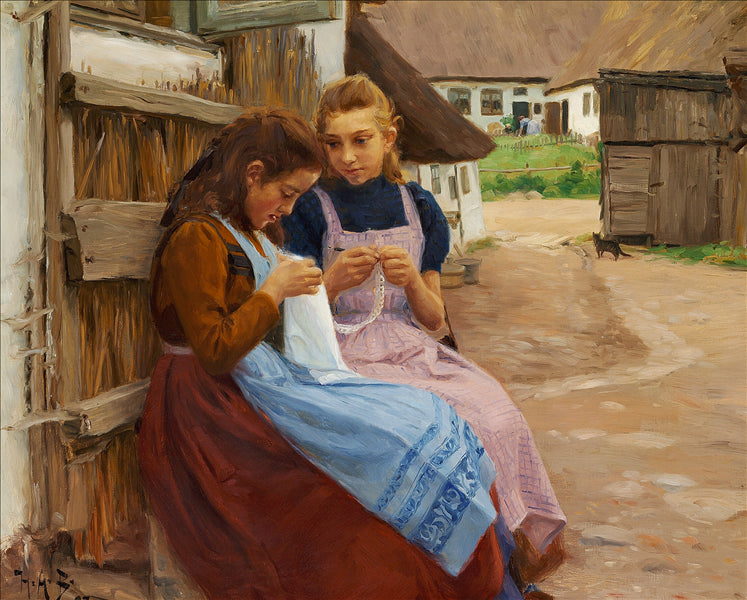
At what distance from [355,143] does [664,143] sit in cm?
1173

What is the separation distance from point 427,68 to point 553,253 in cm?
967

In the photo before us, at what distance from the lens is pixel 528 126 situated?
981 inches

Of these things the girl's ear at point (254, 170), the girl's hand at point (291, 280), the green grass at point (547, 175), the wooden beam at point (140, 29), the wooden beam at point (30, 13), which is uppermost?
the green grass at point (547, 175)

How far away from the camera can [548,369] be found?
21.7 ft

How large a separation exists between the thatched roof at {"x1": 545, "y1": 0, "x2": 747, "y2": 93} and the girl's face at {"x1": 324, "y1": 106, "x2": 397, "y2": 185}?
8.28 metres

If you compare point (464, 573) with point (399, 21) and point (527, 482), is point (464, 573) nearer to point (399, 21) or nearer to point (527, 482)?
point (527, 482)

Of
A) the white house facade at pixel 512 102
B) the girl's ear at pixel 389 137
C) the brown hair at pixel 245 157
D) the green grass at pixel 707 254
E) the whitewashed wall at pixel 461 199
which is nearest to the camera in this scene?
the brown hair at pixel 245 157

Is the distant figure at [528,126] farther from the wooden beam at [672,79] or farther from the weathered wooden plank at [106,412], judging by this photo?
the weathered wooden plank at [106,412]

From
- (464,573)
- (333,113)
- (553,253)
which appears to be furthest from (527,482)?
(553,253)

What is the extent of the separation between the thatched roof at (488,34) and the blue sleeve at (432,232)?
1388 cm

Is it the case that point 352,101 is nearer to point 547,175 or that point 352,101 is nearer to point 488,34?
point 547,175

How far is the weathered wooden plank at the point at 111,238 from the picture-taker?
2.37 m

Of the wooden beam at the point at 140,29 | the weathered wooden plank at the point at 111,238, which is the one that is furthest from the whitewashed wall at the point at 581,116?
the weathered wooden plank at the point at 111,238

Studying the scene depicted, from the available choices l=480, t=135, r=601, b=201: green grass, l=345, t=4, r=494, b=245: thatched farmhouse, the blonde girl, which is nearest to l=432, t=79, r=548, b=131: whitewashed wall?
l=480, t=135, r=601, b=201: green grass
